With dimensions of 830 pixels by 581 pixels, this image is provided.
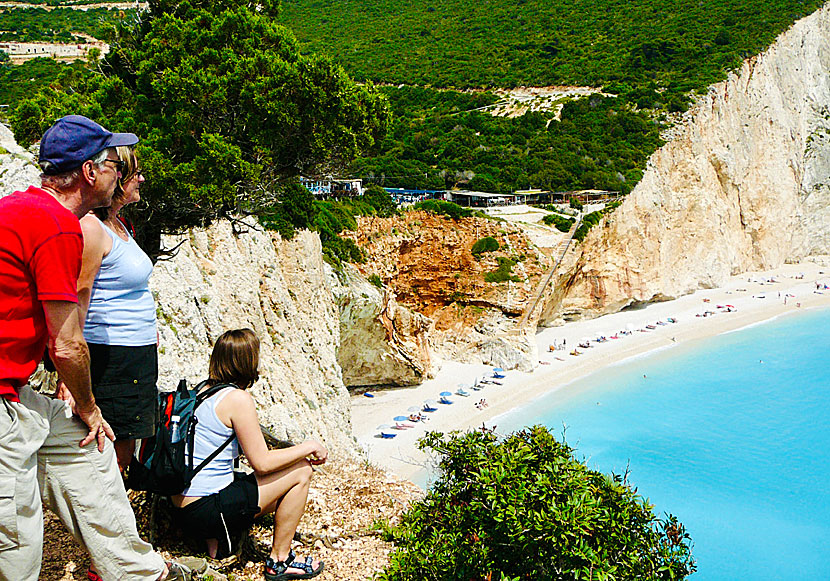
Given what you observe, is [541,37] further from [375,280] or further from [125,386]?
[125,386]

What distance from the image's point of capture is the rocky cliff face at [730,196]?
37.0m

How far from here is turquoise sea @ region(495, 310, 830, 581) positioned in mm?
17141

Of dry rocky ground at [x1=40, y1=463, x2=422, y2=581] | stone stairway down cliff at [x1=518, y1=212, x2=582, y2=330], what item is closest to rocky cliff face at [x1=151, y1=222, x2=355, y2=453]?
dry rocky ground at [x1=40, y1=463, x2=422, y2=581]

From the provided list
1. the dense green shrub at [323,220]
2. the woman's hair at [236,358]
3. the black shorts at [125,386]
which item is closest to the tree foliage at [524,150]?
the dense green shrub at [323,220]

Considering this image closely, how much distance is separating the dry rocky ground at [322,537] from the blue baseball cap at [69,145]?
2764 mm

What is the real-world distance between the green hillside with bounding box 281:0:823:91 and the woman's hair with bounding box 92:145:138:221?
51280 mm

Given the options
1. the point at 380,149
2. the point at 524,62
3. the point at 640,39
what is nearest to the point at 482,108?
the point at 524,62

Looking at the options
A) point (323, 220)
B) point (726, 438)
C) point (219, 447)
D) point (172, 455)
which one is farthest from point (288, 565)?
point (726, 438)

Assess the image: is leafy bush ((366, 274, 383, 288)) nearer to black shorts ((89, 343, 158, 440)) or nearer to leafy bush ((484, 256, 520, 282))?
leafy bush ((484, 256, 520, 282))

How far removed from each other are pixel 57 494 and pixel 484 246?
2847 cm

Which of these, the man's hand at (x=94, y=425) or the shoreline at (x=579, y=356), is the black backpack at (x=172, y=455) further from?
the shoreline at (x=579, y=356)

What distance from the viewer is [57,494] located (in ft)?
9.86

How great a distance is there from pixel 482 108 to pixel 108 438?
57.1 meters

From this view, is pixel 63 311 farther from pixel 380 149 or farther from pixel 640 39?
pixel 640 39
